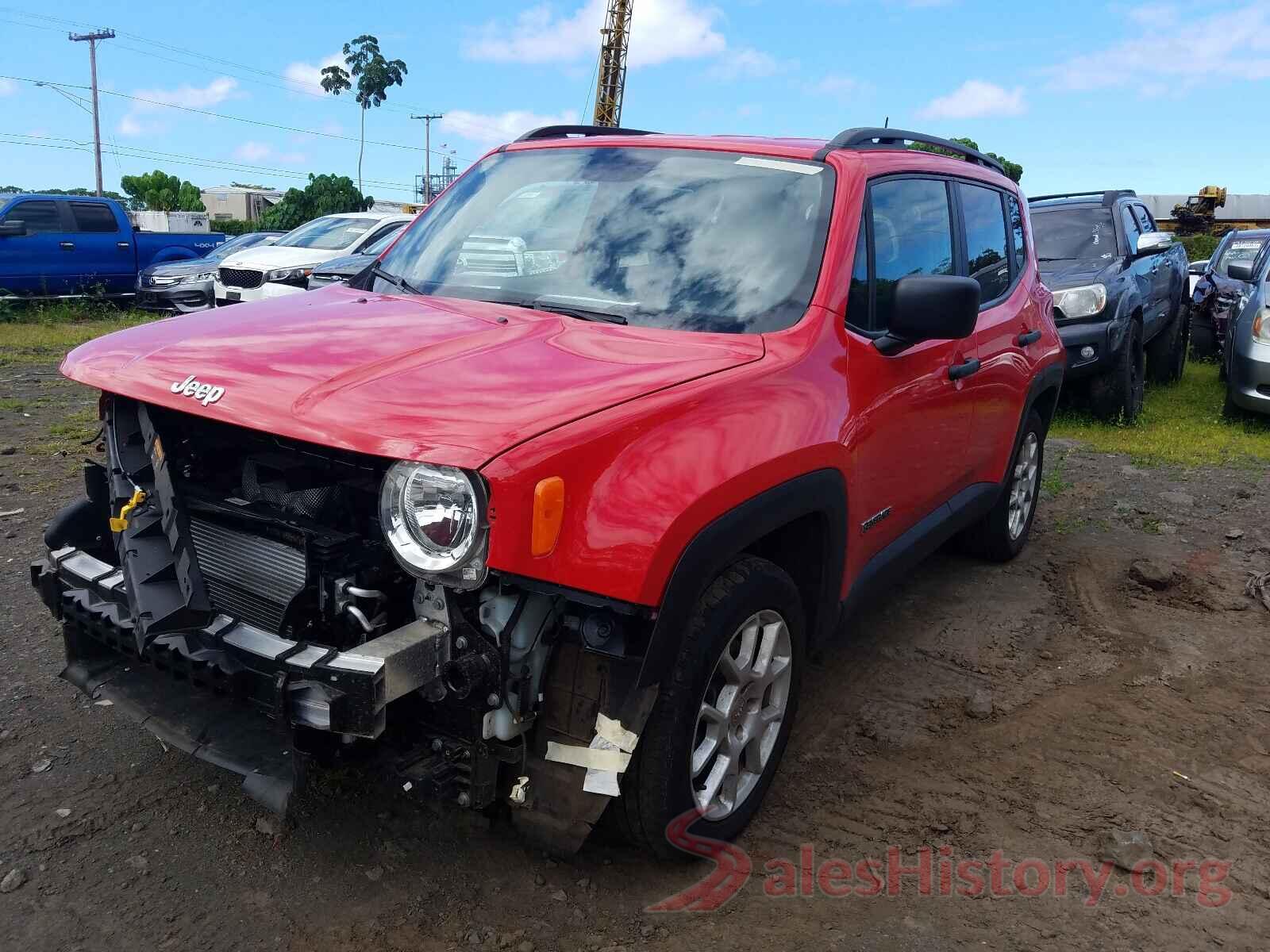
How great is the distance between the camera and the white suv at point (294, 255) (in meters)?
12.0

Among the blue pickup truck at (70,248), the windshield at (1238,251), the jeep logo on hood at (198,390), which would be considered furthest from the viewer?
the blue pickup truck at (70,248)

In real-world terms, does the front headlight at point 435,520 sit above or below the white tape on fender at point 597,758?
above

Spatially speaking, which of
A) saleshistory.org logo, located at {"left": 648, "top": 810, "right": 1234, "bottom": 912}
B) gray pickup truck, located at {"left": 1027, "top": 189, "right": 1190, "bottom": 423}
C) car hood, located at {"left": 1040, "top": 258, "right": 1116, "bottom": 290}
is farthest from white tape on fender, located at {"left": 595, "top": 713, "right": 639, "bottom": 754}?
car hood, located at {"left": 1040, "top": 258, "right": 1116, "bottom": 290}

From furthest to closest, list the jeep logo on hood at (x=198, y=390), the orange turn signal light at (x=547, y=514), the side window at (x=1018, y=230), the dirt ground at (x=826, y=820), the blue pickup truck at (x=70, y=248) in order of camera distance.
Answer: the blue pickup truck at (x=70, y=248)
the side window at (x=1018, y=230)
the dirt ground at (x=826, y=820)
the jeep logo on hood at (x=198, y=390)
the orange turn signal light at (x=547, y=514)

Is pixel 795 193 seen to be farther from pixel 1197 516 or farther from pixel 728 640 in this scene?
pixel 1197 516

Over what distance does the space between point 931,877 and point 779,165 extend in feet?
7.26

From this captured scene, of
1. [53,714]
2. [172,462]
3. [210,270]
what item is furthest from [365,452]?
[210,270]

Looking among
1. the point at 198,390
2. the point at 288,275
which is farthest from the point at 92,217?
the point at 198,390

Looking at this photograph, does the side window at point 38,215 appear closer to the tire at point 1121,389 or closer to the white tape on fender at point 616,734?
the tire at point 1121,389

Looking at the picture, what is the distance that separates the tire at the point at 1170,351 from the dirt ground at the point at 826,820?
741 cm

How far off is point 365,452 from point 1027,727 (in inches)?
104

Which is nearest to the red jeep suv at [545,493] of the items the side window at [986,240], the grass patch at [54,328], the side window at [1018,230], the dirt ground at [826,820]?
the dirt ground at [826,820]

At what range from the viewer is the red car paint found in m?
2.20

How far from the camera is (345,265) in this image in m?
10.2
